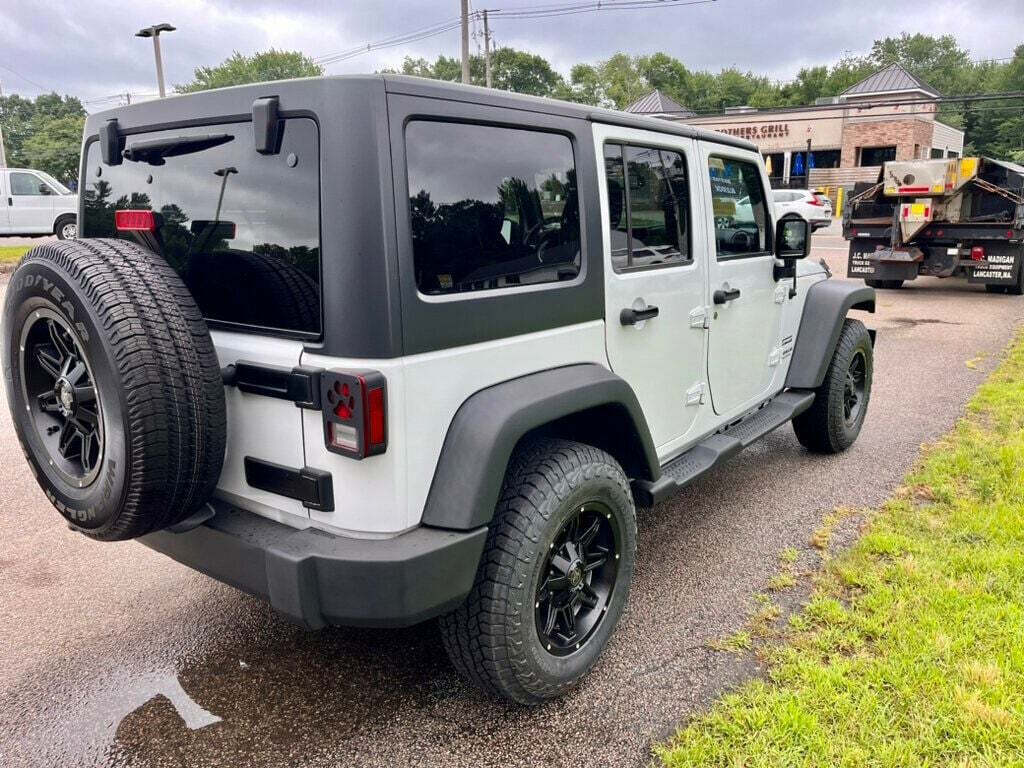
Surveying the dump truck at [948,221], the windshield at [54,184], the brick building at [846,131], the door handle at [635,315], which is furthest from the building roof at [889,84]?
the door handle at [635,315]

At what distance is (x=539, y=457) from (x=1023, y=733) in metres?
1.70

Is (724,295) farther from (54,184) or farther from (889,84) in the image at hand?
(889,84)

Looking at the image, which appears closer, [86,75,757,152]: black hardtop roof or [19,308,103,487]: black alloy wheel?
[86,75,757,152]: black hardtop roof

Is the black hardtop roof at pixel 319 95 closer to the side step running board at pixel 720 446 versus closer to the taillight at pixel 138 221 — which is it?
the taillight at pixel 138 221

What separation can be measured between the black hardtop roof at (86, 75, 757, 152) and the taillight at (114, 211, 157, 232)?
1.00 feet

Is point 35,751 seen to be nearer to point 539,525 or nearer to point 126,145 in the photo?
point 539,525

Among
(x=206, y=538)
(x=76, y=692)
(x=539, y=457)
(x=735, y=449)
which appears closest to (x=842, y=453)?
(x=735, y=449)

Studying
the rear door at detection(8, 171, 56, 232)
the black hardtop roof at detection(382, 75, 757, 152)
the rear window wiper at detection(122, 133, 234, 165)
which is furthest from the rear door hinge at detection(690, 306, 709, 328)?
the rear door at detection(8, 171, 56, 232)

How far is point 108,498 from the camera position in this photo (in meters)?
2.14

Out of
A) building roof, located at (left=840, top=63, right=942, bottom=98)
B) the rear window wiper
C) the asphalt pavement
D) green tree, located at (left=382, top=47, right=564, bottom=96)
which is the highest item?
green tree, located at (left=382, top=47, right=564, bottom=96)

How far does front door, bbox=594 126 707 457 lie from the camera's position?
289 centimetres

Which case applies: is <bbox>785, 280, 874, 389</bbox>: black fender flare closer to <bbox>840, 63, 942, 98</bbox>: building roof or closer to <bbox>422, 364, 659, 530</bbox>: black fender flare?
<bbox>422, 364, 659, 530</bbox>: black fender flare

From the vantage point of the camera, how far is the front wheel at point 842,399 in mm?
4691

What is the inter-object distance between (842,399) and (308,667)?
3583mm
